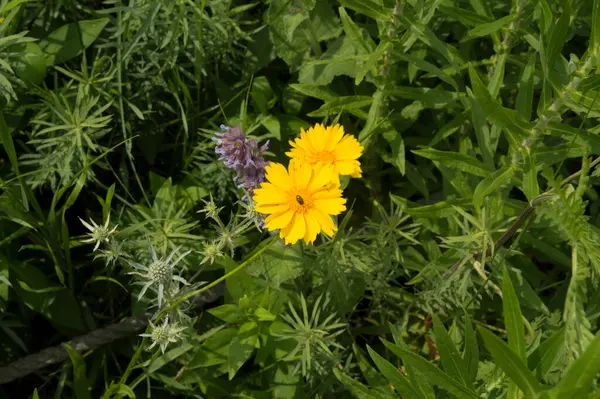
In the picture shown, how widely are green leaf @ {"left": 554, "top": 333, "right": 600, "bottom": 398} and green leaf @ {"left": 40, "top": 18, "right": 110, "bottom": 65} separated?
1.96m

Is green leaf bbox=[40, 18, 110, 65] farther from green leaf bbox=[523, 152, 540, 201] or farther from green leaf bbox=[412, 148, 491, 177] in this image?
green leaf bbox=[523, 152, 540, 201]

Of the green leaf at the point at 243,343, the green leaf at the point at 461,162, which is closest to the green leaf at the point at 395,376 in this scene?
the green leaf at the point at 243,343

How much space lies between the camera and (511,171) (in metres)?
1.85

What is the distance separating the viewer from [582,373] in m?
1.09

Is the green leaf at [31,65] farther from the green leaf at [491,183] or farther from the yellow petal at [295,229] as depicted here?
the green leaf at [491,183]

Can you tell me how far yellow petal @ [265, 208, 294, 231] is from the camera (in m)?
1.62

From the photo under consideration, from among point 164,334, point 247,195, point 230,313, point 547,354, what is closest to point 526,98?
point 547,354

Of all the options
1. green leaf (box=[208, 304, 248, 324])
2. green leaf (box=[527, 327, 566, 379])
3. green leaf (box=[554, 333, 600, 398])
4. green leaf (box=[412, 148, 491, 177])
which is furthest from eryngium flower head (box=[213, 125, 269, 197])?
green leaf (box=[554, 333, 600, 398])

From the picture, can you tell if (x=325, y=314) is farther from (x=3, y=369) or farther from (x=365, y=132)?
(x=3, y=369)

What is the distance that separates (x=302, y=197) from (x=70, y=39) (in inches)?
48.8

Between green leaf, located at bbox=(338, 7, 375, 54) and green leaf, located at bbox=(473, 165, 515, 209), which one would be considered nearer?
green leaf, located at bbox=(473, 165, 515, 209)

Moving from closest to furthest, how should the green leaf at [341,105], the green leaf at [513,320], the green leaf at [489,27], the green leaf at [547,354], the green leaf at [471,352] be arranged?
the green leaf at [513,320] < the green leaf at [547,354] < the green leaf at [471,352] < the green leaf at [489,27] < the green leaf at [341,105]

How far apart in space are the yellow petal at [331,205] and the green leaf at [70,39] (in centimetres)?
119

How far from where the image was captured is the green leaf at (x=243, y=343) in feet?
6.51
